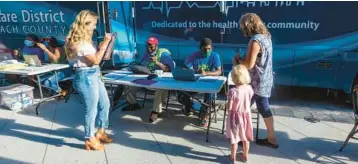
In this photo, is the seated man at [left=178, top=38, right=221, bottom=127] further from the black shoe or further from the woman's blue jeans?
the woman's blue jeans

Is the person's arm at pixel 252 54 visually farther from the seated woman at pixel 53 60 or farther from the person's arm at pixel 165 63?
the seated woman at pixel 53 60

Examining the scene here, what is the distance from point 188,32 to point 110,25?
59.1 inches

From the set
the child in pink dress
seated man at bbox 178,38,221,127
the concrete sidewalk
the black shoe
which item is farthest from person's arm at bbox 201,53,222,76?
the black shoe

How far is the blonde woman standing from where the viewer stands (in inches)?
116

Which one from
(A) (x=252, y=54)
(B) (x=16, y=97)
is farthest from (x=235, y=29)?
(B) (x=16, y=97)

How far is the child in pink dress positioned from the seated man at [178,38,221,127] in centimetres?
112

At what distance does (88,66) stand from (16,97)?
2.48m

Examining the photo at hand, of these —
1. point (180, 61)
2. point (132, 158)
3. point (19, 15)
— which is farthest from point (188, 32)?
point (19, 15)

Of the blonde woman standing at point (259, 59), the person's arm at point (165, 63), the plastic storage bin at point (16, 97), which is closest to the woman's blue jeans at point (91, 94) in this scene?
the person's arm at point (165, 63)

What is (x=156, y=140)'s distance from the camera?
3.68m

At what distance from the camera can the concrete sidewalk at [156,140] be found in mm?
3232

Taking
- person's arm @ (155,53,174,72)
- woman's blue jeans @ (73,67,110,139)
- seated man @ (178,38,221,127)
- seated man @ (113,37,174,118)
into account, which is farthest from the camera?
person's arm @ (155,53,174,72)

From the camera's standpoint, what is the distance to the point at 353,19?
4.46 m

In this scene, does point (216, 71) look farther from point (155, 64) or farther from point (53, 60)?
point (53, 60)
